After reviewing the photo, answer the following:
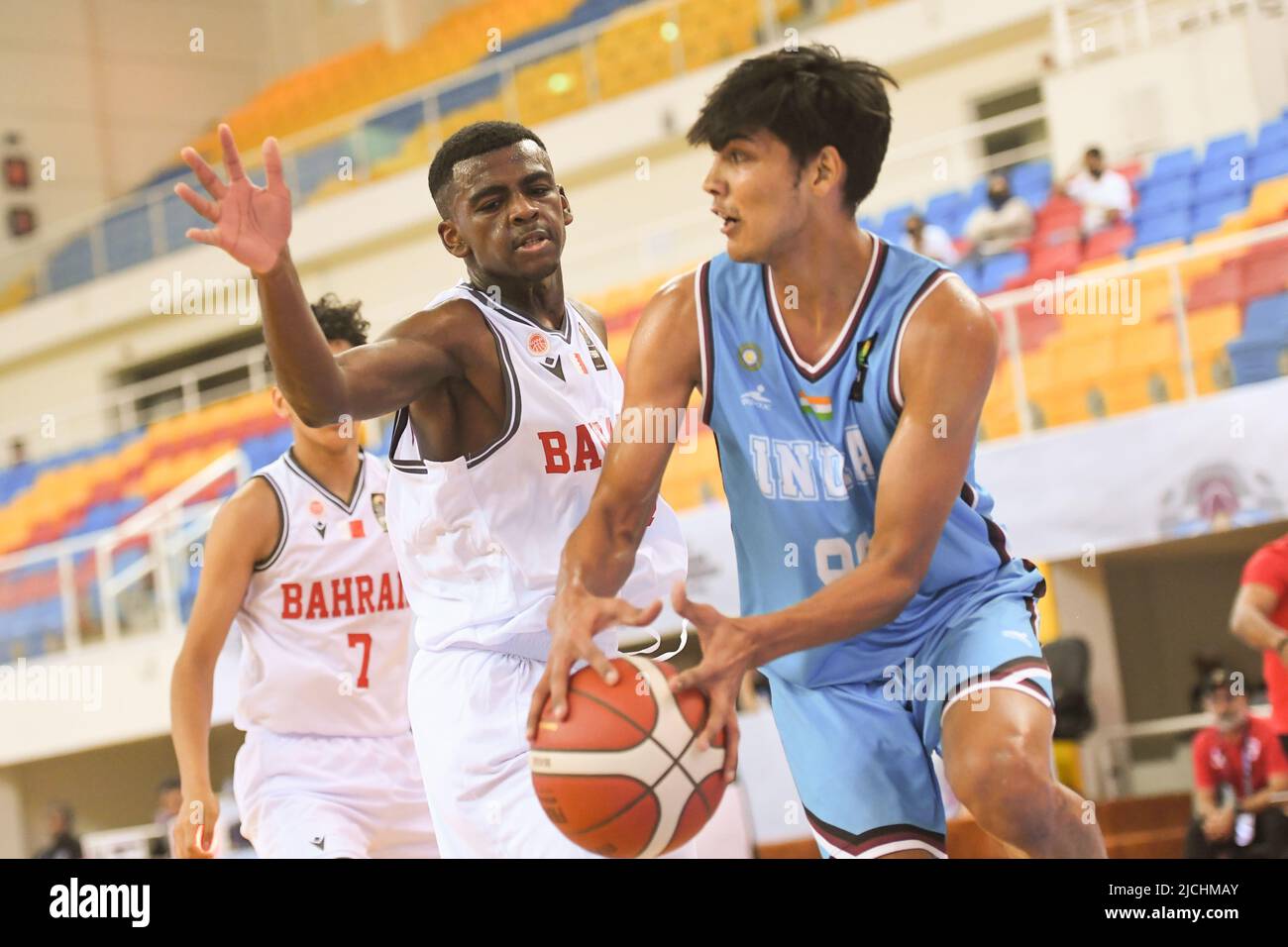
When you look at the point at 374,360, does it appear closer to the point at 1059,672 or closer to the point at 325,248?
the point at 1059,672

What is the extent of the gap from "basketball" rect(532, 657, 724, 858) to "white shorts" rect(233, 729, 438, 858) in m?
1.52

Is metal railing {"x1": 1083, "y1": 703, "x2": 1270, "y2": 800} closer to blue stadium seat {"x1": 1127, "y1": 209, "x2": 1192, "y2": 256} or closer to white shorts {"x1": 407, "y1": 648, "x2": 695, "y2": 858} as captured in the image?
blue stadium seat {"x1": 1127, "y1": 209, "x2": 1192, "y2": 256}

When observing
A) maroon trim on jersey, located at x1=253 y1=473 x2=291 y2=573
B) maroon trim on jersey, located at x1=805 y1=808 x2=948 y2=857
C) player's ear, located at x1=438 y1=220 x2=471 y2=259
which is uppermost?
player's ear, located at x1=438 y1=220 x2=471 y2=259

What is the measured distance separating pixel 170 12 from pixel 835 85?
18.5 metres

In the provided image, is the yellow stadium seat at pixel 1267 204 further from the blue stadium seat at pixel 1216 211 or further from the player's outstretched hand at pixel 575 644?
the player's outstretched hand at pixel 575 644

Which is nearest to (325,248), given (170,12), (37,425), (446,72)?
A: (446,72)

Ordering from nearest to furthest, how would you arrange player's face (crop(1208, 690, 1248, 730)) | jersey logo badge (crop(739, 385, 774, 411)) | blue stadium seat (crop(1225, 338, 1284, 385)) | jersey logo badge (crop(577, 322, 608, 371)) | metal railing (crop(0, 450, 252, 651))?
jersey logo badge (crop(739, 385, 774, 411)), jersey logo badge (crop(577, 322, 608, 371)), player's face (crop(1208, 690, 1248, 730)), blue stadium seat (crop(1225, 338, 1284, 385)), metal railing (crop(0, 450, 252, 651))

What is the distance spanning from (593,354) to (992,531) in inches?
42.1

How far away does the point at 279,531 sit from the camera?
4.70 meters

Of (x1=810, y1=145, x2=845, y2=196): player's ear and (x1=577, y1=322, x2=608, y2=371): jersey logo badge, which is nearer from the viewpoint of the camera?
(x1=810, y1=145, x2=845, y2=196): player's ear

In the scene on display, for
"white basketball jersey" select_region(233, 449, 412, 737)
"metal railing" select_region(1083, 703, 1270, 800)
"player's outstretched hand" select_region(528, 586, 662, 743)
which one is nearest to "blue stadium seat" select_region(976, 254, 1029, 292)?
"metal railing" select_region(1083, 703, 1270, 800)

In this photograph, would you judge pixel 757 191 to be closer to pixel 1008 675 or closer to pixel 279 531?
pixel 1008 675

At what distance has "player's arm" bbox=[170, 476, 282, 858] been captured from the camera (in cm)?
446

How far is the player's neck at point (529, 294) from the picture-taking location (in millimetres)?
3879
